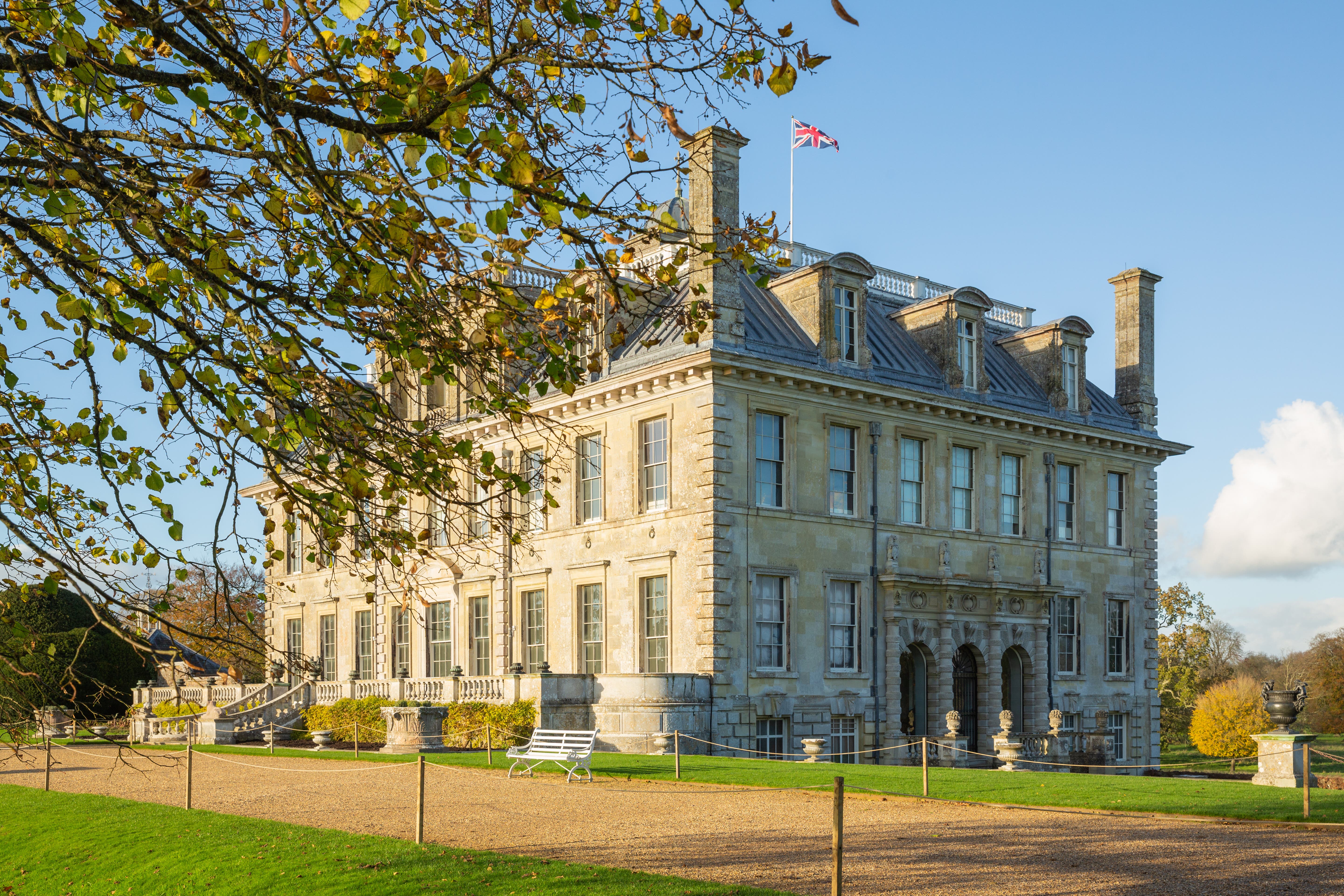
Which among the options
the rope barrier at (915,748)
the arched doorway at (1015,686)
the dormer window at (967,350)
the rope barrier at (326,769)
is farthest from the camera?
the arched doorway at (1015,686)

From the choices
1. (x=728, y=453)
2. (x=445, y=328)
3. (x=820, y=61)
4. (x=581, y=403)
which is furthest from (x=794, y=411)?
(x=820, y=61)

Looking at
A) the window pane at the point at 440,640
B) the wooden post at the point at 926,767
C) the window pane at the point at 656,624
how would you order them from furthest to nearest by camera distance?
1. the window pane at the point at 440,640
2. the window pane at the point at 656,624
3. the wooden post at the point at 926,767

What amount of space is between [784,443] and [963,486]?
6092mm

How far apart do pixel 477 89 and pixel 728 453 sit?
2124 cm

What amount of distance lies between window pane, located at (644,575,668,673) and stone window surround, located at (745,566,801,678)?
6.44 ft

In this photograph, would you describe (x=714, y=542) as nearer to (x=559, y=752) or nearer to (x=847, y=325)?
(x=847, y=325)

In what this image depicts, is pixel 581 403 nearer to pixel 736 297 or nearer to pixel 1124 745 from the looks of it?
pixel 736 297

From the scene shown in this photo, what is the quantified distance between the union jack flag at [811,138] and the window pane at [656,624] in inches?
472

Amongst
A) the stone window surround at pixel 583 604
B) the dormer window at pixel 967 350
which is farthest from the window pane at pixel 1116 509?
the stone window surround at pixel 583 604

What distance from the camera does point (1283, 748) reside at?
64.8ft

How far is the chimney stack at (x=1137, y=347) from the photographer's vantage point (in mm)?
38250

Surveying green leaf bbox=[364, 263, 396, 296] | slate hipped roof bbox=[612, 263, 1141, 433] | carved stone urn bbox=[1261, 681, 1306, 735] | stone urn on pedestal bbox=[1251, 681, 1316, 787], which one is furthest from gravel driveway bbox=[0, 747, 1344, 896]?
slate hipped roof bbox=[612, 263, 1141, 433]

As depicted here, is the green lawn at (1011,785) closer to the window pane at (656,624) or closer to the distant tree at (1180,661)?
the window pane at (656,624)

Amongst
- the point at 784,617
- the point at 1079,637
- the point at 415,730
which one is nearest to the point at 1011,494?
the point at 1079,637
